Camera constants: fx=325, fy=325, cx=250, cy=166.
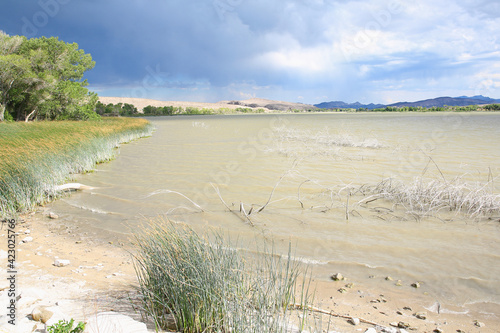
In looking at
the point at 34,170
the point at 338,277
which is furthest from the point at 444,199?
the point at 34,170

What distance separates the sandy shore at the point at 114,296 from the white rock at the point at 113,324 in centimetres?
9

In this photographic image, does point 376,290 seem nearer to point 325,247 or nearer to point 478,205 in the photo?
point 325,247

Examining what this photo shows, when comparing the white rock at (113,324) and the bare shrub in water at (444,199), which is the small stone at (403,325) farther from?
the bare shrub in water at (444,199)

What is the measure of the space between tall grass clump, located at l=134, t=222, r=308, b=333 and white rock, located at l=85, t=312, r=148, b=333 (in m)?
0.15

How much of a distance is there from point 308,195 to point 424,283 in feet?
13.4

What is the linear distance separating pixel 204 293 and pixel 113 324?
0.71m

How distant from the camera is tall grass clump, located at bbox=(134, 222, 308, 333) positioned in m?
2.53

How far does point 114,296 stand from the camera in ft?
10.6

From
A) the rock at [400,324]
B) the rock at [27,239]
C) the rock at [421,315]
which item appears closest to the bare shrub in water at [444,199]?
the rock at [421,315]

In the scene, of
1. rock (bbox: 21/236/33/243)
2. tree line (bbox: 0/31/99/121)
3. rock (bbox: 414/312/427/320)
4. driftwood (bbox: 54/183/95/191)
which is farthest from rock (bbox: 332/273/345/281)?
tree line (bbox: 0/31/99/121)

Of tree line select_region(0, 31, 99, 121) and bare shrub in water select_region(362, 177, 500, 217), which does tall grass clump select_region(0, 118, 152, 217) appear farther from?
tree line select_region(0, 31, 99, 121)

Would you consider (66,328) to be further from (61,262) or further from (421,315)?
(421,315)

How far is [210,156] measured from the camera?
1520cm

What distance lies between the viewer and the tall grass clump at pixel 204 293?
8.29 ft
